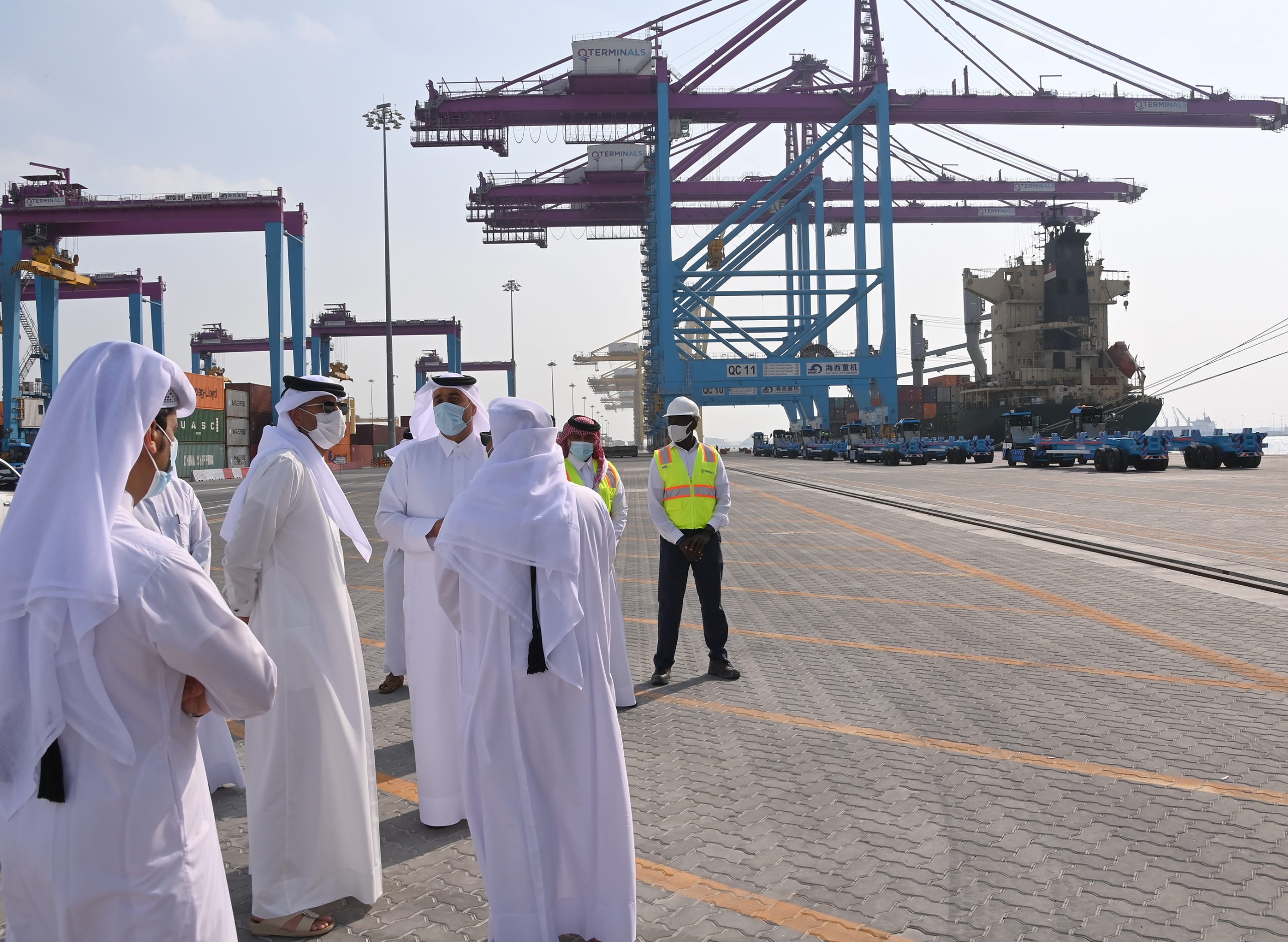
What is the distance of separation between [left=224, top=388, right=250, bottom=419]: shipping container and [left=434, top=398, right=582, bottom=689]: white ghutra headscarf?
168 feet

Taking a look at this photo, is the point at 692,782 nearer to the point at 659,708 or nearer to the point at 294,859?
the point at 659,708

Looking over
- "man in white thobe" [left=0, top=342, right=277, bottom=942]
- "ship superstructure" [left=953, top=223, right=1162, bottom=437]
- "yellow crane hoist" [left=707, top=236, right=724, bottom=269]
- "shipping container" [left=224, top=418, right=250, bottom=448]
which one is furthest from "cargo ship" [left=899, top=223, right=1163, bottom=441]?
"man in white thobe" [left=0, top=342, right=277, bottom=942]

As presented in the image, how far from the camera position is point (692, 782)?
4.32m

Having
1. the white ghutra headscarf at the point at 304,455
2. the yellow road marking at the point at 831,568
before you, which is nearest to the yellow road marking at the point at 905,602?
the yellow road marking at the point at 831,568

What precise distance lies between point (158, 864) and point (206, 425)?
1972 inches

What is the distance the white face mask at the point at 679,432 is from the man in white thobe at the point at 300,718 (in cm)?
342

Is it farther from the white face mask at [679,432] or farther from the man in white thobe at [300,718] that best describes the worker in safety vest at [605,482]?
the man in white thobe at [300,718]

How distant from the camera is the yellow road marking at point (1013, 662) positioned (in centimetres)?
564

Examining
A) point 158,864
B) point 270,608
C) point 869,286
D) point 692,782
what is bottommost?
point 692,782

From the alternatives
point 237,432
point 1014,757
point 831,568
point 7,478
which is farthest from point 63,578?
point 237,432

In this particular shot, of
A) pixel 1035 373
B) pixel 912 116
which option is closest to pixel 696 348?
pixel 912 116

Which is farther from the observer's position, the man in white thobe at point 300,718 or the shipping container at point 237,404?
the shipping container at point 237,404

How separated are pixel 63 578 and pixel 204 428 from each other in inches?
1964

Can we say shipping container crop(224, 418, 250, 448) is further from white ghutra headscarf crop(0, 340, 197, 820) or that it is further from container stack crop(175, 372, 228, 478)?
white ghutra headscarf crop(0, 340, 197, 820)
